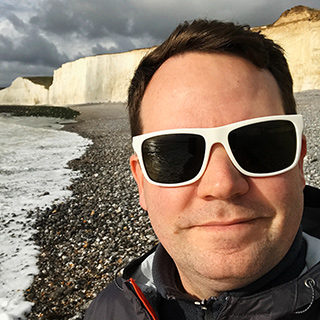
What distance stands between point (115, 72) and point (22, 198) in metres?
60.0

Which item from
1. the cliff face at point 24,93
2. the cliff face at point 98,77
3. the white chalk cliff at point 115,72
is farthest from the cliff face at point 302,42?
A: the cliff face at point 24,93

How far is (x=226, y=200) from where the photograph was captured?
1213mm

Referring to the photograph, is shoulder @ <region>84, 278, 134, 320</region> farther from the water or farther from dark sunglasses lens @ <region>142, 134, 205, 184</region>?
the water

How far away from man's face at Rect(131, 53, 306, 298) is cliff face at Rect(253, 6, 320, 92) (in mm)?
38341

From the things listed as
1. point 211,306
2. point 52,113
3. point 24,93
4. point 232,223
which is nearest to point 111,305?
point 211,306

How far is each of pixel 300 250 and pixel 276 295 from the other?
0.32 metres

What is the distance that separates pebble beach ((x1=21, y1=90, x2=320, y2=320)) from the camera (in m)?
3.83

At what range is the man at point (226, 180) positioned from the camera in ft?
3.95

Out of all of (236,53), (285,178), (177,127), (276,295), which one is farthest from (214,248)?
(236,53)

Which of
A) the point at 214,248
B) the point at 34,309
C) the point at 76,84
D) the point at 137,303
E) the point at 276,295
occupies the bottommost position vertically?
the point at 34,309

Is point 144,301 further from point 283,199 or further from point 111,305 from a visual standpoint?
point 283,199

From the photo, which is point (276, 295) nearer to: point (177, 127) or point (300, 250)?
point (300, 250)

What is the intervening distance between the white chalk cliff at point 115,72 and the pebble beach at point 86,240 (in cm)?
281

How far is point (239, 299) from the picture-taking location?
1.25 m
